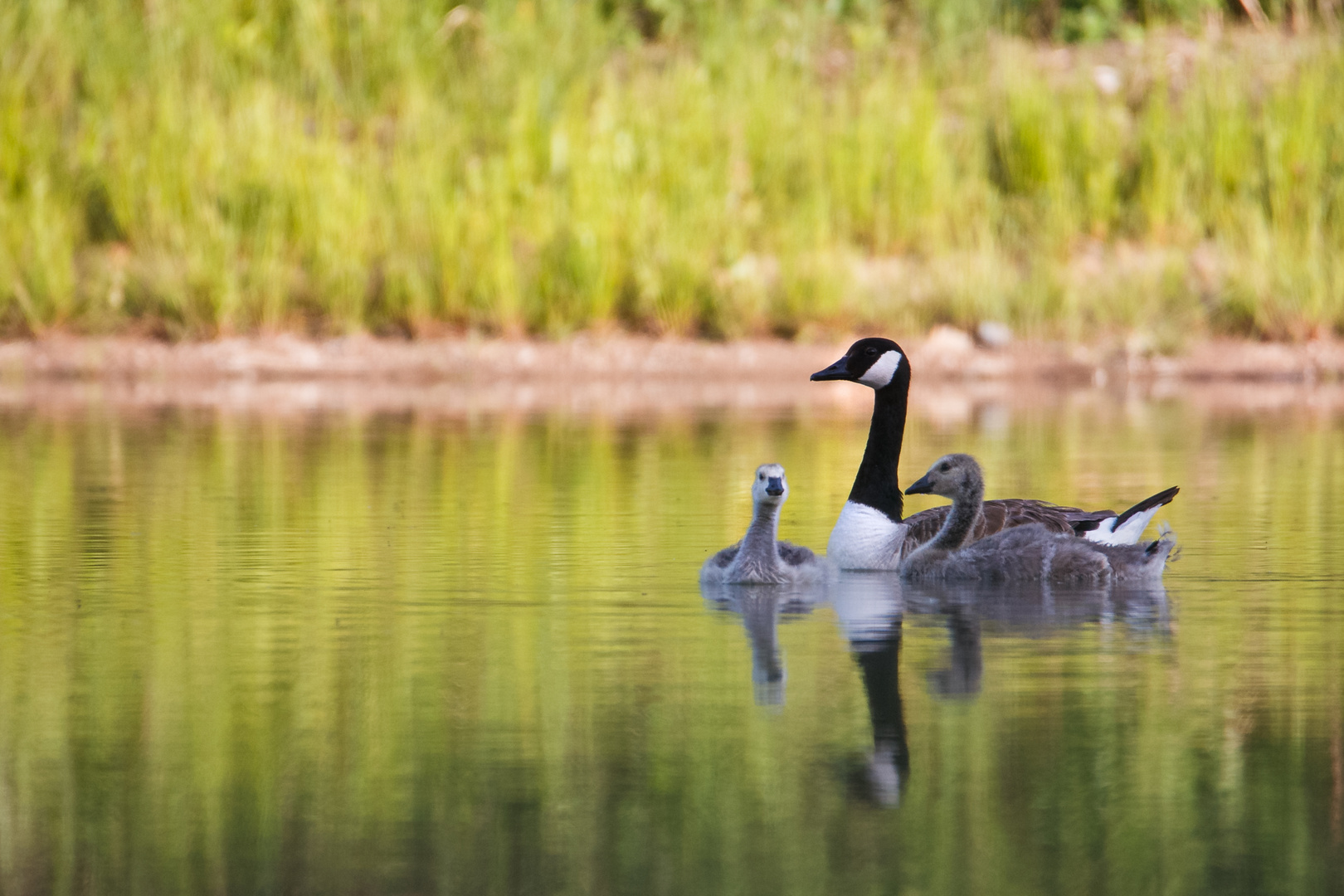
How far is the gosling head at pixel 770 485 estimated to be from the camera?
7371 mm

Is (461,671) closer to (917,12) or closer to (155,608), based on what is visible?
(155,608)

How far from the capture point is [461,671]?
224 inches

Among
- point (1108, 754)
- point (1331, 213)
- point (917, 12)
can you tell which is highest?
point (917, 12)

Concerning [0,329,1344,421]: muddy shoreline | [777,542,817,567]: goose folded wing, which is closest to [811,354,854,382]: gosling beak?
[777,542,817,567]: goose folded wing

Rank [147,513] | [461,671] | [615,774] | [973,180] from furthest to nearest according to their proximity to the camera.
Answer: [973,180] < [147,513] < [461,671] < [615,774]

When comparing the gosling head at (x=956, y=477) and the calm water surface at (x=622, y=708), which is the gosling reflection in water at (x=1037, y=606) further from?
the gosling head at (x=956, y=477)

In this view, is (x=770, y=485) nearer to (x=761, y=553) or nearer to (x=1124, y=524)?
(x=761, y=553)

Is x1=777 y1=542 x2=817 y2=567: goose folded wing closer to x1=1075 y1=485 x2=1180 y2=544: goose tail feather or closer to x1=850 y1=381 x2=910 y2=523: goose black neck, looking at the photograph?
x1=850 y1=381 x2=910 y2=523: goose black neck

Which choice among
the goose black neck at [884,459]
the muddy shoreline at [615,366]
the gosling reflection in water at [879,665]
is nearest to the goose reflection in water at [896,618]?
the gosling reflection in water at [879,665]

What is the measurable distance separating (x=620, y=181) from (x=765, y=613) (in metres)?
11.5

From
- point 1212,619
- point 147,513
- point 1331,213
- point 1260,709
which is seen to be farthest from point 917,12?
point 1260,709

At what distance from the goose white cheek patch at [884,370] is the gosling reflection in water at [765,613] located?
177cm

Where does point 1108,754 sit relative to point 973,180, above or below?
below

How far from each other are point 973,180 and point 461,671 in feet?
45.3
